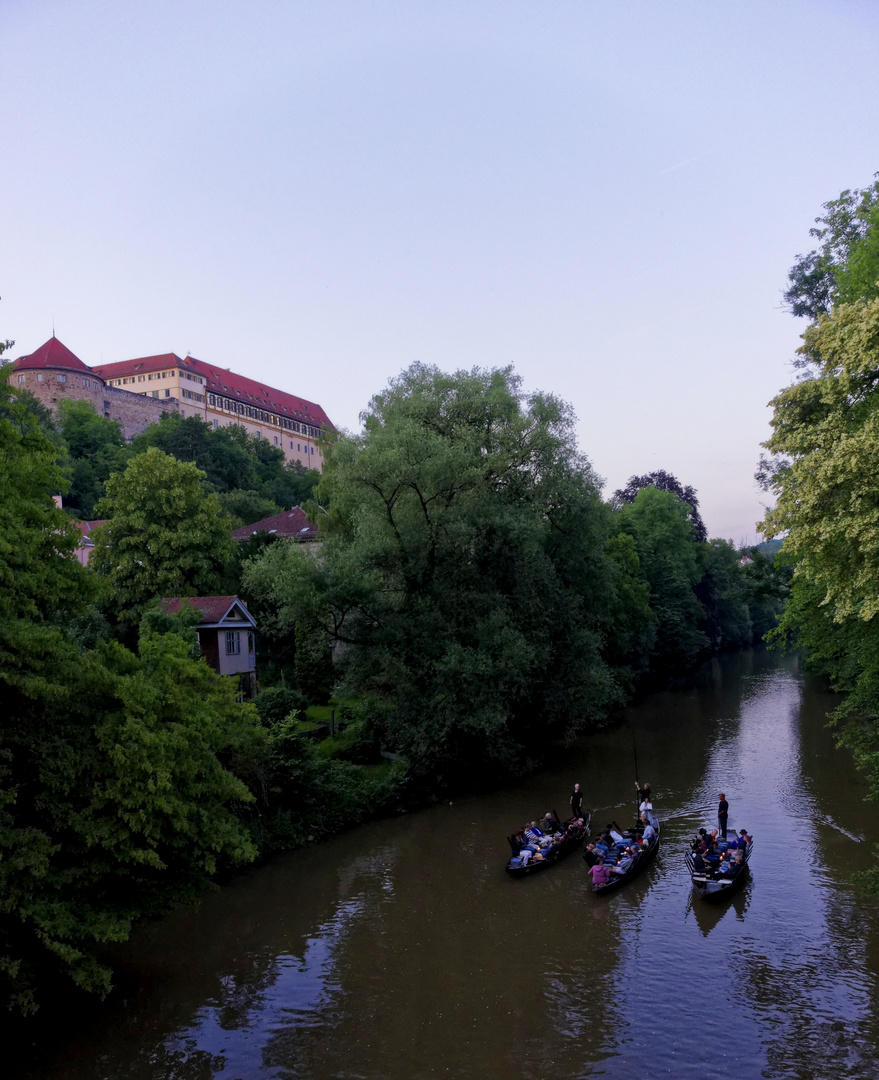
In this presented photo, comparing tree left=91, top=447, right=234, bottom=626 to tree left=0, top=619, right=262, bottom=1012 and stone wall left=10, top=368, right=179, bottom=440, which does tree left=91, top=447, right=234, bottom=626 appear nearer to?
tree left=0, top=619, right=262, bottom=1012

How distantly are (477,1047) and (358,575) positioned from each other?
17.3 m

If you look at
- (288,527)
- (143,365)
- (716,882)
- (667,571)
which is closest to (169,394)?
(143,365)

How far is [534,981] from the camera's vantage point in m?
15.9

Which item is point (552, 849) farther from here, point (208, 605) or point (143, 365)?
point (143, 365)

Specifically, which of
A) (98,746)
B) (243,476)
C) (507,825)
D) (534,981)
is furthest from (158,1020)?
(243,476)

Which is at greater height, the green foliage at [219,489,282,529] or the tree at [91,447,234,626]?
the green foliage at [219,489,282,529]

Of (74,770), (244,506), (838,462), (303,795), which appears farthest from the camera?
(244,506)

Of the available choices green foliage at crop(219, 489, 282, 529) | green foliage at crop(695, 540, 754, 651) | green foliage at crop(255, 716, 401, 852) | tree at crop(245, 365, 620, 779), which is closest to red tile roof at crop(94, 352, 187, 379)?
green foliage at crop(219, 489, 282, 529)

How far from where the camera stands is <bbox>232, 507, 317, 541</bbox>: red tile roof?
52594 millimetres

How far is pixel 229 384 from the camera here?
12481cm

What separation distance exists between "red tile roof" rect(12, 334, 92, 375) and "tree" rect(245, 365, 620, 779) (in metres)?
75.4

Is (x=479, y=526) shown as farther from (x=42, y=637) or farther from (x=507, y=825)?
(x=42, y=637)

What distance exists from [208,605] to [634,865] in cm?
2266

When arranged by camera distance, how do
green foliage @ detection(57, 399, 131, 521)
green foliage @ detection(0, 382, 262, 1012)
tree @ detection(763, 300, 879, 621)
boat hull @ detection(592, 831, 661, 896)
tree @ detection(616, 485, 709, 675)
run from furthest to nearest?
green foliage @ detection(57, 399, 131, 521) < tree @ detection(616, 485, 709, 675) < boat hull @ detection(592, 831, 661, 896) < green foliage @ detection(0, 382, 262, 1012) < tree @ detection(763, 300, 879, 621)
